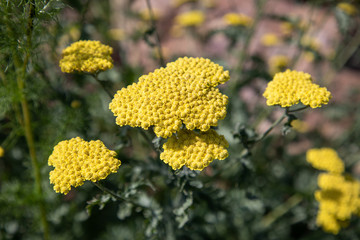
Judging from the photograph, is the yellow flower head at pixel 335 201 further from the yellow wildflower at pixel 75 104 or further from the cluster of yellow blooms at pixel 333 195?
the yellow wildflower at pixel 75 104

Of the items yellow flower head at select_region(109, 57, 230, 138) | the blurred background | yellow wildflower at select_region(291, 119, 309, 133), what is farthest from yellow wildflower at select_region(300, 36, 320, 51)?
yellow flower head at select_region(109, 57, 230, 138)

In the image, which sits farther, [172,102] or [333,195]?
[333,195]

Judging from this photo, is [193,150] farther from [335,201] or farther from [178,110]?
[335,201]

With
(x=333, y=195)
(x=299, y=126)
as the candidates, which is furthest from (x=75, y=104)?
(x=299, y=126)

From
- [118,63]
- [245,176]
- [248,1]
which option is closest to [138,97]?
[245,176]

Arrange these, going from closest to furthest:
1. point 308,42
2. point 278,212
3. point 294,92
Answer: point 294,92, point 278,212, point 308,42

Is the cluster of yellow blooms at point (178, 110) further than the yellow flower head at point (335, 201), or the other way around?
the yellow flower head at point (335, 201)

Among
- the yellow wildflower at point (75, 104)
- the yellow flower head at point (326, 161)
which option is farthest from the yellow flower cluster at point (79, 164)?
the yellow flower head at point (326, 161)

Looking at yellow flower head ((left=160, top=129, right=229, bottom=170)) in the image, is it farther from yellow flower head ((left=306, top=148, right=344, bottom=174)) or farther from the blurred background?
yellow flower head ((left=306, top=148, right=344, bottom=174))
